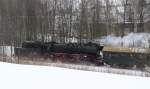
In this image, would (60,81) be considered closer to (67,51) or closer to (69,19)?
(67,51)

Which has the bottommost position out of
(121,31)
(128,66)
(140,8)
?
(128,66)

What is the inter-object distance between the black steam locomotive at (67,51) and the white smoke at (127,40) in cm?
676

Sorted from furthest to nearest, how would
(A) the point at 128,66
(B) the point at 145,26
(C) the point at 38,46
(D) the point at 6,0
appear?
(D) the point at 6,0 → (B) the point at 145,26 → (C) the point at 38,46 → (A) the point at 128,66

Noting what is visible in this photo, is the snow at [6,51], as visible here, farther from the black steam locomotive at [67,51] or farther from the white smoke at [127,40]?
the white smoke at [127,40]

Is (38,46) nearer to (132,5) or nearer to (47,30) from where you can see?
(47,30)

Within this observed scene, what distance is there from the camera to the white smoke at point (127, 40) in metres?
32.9

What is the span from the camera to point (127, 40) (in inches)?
1382

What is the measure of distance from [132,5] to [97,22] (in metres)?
5.21

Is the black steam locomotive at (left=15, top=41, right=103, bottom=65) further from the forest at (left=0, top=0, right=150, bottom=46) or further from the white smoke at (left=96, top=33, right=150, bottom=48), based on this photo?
the forest at (left=0, top=0, right=150, bottom=46)

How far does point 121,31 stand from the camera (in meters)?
37.8

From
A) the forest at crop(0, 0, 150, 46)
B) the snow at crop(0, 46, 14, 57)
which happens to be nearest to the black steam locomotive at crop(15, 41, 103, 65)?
the snow at crop(0, 46, 14, 57)

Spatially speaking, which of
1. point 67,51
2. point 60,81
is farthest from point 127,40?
point 60,81

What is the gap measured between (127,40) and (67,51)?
407 inches

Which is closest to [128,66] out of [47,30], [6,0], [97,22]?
[97,22]
